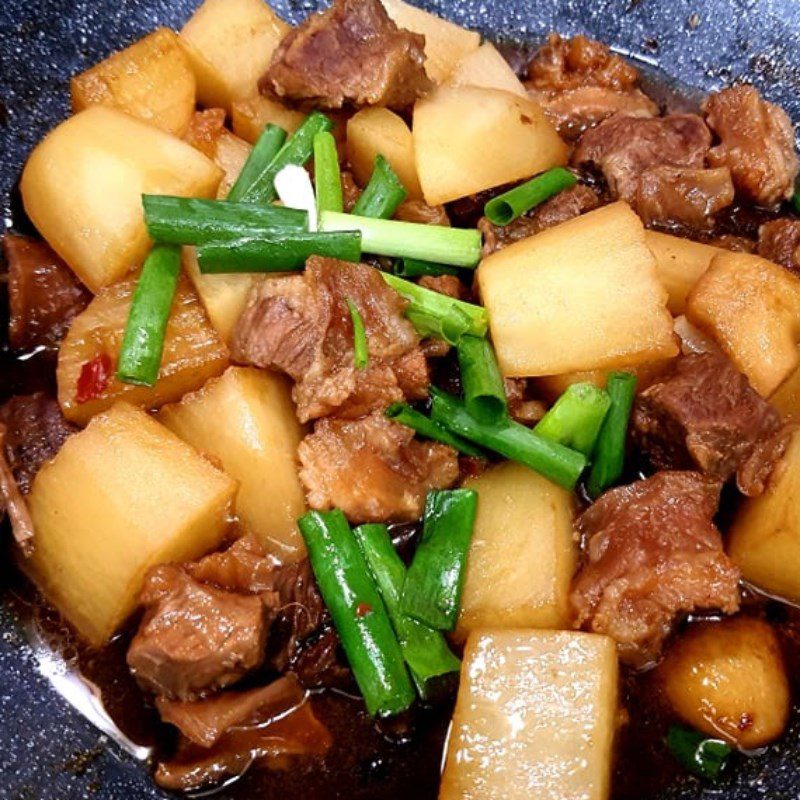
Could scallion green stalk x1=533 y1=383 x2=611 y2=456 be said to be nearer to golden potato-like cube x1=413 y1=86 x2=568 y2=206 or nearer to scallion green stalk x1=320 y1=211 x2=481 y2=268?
scallion green stalk x1=320 y1=211 x2=481 y2=268

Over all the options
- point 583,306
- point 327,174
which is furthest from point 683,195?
point 327,174

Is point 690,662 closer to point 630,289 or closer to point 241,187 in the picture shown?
point 630,289

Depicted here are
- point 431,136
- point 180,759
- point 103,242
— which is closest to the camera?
point 180,759

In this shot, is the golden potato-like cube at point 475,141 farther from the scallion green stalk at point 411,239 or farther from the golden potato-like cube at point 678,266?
the golden potato-like cube at point 678,266

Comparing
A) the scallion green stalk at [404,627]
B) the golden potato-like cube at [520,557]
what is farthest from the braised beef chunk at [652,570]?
A: the scallion green stalk at [404,627]

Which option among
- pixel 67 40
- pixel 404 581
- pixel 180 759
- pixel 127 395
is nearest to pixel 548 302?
pixel 404 581
